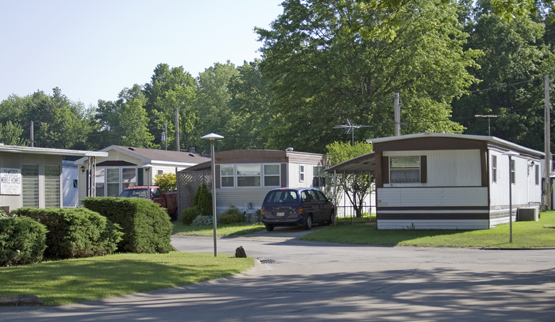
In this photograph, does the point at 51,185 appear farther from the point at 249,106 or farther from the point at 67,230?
the point at 249,106

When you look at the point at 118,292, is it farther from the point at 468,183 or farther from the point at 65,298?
the point at 468,183

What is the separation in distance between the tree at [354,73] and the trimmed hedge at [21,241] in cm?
2640

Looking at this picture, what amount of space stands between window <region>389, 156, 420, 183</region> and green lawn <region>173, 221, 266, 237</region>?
6.49 m

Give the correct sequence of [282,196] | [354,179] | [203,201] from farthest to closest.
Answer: [354,179] → [203,201] → [282,196]

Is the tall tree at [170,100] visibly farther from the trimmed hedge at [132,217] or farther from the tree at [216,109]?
the trimmed hedge at [132,217]

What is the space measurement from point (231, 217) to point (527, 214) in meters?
13.2

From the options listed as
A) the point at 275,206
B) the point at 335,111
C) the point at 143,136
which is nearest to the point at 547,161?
the point at 335,111

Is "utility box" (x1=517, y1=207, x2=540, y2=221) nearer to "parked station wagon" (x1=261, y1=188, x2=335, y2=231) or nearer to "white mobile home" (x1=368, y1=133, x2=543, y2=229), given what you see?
"white mobile home" (x1=368, y1=133, x2=543, y2=229)

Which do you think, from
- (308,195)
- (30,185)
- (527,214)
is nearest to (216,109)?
(308,195)

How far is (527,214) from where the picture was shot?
97.5ft

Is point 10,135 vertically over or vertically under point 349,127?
over

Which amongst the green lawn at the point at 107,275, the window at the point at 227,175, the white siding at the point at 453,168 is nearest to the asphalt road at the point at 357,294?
the green lawn at the point at 107,275

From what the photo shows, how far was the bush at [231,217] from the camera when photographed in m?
31.7

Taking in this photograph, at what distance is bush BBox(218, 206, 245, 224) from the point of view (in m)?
31.7
